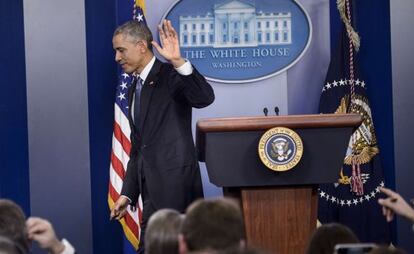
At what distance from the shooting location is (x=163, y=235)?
3.40 metres

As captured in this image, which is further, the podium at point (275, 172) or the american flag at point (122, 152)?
the american flag at point (122, 152)

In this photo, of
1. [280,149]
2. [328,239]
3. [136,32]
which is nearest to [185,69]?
[136,32]

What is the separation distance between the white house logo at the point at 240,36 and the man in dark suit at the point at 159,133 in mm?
1768

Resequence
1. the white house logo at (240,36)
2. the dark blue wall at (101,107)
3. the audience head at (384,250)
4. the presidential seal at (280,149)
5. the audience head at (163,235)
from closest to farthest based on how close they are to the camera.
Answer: the audience head at (384,250)
the audience head at (163,235)
the presidential seal at (280,149)
the white house logo at (240,36)
the dark blue wall at (101,107)

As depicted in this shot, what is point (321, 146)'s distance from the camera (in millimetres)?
4613

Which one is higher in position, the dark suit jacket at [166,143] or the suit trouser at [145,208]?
the dark suit jacket at [166,143]

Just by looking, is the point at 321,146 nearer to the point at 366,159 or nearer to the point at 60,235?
the point at 366,159

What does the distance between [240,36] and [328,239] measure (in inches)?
144

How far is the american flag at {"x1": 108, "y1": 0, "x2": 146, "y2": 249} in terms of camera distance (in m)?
6.98

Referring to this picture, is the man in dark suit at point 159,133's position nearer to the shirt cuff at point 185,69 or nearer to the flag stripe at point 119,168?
the shirt cuff at point 185,69

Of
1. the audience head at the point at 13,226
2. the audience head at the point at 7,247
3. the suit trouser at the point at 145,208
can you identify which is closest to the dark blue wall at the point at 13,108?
the suit trouser at the point at 145,208

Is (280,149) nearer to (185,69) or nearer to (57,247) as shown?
(185,69)

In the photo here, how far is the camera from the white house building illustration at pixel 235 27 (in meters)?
7.18

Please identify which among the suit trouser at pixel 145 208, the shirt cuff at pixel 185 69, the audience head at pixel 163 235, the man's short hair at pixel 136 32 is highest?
the man's short hair at pixel 136 32
